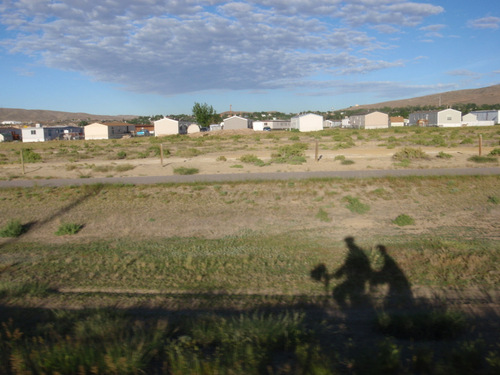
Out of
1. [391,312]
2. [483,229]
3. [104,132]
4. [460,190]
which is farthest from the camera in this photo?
[104,132]

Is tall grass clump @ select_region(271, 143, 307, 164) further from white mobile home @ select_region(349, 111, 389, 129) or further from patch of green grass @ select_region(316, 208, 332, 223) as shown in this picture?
white mobile home @ select_region(349, 111, 389, 129)

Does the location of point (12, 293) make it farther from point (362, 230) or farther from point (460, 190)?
point (460, 190)

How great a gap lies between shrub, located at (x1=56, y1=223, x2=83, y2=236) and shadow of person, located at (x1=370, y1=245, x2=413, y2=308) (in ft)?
30.0

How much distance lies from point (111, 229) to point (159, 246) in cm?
280

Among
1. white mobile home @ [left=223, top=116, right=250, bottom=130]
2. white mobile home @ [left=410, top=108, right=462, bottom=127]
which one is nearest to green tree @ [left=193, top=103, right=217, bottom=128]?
white mobile home @ [left=223, top=116, right=250, bottom=130]

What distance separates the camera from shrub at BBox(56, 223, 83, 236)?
570 inches

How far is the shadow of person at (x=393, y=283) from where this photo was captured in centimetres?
843

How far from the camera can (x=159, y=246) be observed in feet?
42.2

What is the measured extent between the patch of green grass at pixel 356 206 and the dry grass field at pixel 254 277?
6 cm

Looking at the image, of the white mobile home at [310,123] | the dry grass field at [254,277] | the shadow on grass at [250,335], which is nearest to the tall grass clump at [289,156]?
the dry grass field at [254,277]

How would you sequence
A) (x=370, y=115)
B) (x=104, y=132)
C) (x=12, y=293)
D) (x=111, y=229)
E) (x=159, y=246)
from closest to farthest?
(x=12, y=293)
(x=159, y=246)
(x=111, y=229)
(x=104, y=132)
(x=370, y=115)

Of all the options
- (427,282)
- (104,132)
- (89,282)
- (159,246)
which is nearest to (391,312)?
(427,282)

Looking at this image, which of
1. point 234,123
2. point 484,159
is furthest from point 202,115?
point 484,159

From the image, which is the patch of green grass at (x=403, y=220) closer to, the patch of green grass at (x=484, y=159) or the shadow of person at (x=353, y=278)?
the shadow of person at (x=353, y=278)
